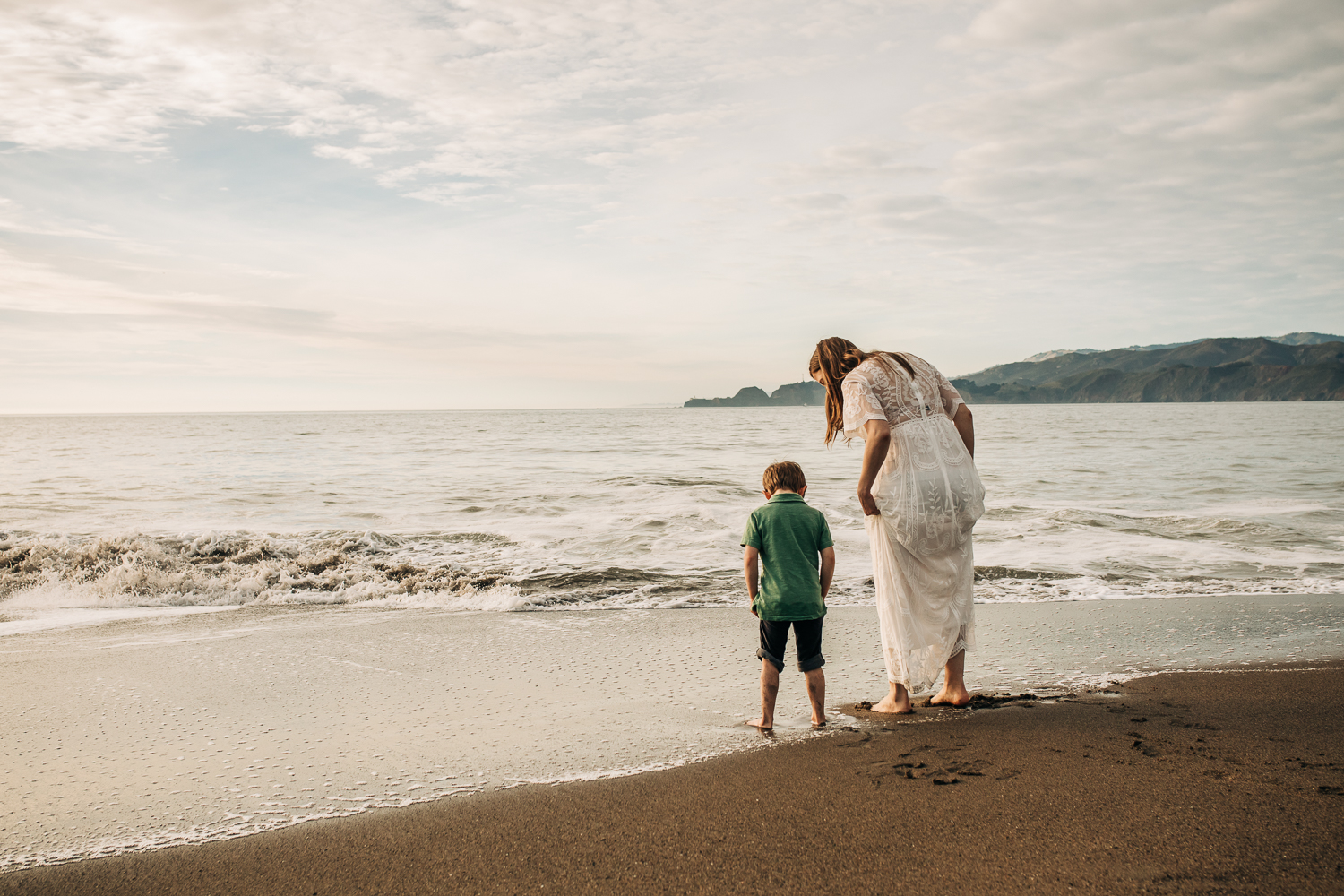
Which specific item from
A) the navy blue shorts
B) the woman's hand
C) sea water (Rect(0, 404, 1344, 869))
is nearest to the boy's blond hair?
the woman's hand

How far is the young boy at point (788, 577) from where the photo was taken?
3516 millimetres

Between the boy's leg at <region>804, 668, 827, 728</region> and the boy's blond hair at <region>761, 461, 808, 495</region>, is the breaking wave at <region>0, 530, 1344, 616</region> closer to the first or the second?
the boy's leg at <region>804, 668, 827, 728</region>

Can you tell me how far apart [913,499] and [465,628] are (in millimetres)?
3860

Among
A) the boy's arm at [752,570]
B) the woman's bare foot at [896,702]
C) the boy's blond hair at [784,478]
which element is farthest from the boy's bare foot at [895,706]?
the boy's blond hair at [784,478]

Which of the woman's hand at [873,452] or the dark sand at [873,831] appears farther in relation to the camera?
the woman's hand at [873,452]

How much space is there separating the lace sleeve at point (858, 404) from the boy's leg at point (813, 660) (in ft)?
3.03

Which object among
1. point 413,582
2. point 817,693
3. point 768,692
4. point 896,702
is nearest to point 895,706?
point 896,702

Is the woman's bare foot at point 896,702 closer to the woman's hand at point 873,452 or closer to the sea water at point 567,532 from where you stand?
the woman's hand at point 873,452

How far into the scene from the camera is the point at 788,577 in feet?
11.5

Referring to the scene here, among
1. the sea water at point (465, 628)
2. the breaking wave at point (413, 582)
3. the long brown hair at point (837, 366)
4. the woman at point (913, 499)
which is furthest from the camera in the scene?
the breaking wave at point (413, 582)

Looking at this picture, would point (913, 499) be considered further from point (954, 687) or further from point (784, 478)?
point (954, 687)

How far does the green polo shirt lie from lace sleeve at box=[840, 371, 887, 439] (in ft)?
1.57

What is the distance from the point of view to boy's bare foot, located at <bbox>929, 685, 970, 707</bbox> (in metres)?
3.88

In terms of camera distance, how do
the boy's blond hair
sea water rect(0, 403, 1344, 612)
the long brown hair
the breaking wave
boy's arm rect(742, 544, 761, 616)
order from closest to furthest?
boy's arm rect(742, 544, 761, 616) → the boy's blond hair → the long brown hair → the breaking wave → sea water rect(0, 403, 1344, 612)
